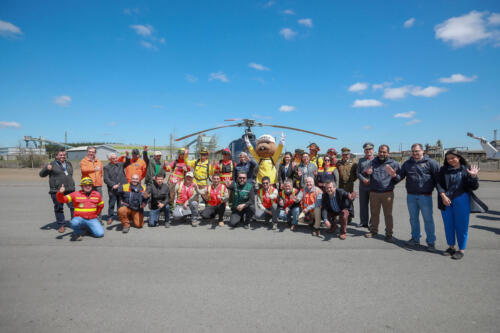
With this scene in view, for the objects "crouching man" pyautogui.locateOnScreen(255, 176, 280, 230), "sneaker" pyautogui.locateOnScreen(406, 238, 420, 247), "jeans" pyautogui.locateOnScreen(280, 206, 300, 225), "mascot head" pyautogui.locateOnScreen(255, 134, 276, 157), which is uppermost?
"mascot head" pyautogui.locateOnScreen(255, 134, 276, 157)

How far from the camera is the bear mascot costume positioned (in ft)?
20.7

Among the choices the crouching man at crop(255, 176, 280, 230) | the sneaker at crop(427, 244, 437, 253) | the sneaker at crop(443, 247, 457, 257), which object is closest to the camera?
the sneaker at crop(443, 247, 457, 257)

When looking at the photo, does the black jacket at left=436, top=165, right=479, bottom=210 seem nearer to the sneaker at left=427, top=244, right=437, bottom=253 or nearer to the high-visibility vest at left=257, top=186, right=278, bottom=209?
the sneaker at left=427, top=244, right=437, bottom=253

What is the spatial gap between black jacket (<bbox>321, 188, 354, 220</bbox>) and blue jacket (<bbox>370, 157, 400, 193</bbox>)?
574 millimetres

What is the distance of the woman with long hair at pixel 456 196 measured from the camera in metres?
3.97

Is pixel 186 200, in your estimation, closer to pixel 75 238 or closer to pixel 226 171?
pixel 226 171

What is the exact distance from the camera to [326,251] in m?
4.23

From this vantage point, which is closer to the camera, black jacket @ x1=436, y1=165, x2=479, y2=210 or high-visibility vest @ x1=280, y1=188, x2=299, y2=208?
black jacket @ x1=436, y1=165, x2=479, y2=210

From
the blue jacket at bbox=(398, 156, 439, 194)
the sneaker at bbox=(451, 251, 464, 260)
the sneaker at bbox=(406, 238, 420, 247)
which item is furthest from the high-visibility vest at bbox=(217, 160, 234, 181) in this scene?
the sneaker at bbox=(451, 251, 464, 260)

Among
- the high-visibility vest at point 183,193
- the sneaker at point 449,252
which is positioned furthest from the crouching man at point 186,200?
the sneaker at point 449,252

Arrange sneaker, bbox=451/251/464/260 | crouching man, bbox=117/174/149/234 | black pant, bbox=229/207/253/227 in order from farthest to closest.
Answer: black pant, bbox=229/207/253/227, crouching man, bbox=117/174/149/234, sneaker, bbox=451/251/464/260

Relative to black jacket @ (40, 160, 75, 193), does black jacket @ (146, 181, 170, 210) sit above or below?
below

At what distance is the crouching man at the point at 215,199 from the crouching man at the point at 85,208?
A: 2227 millimetres

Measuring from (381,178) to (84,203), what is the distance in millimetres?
5983
